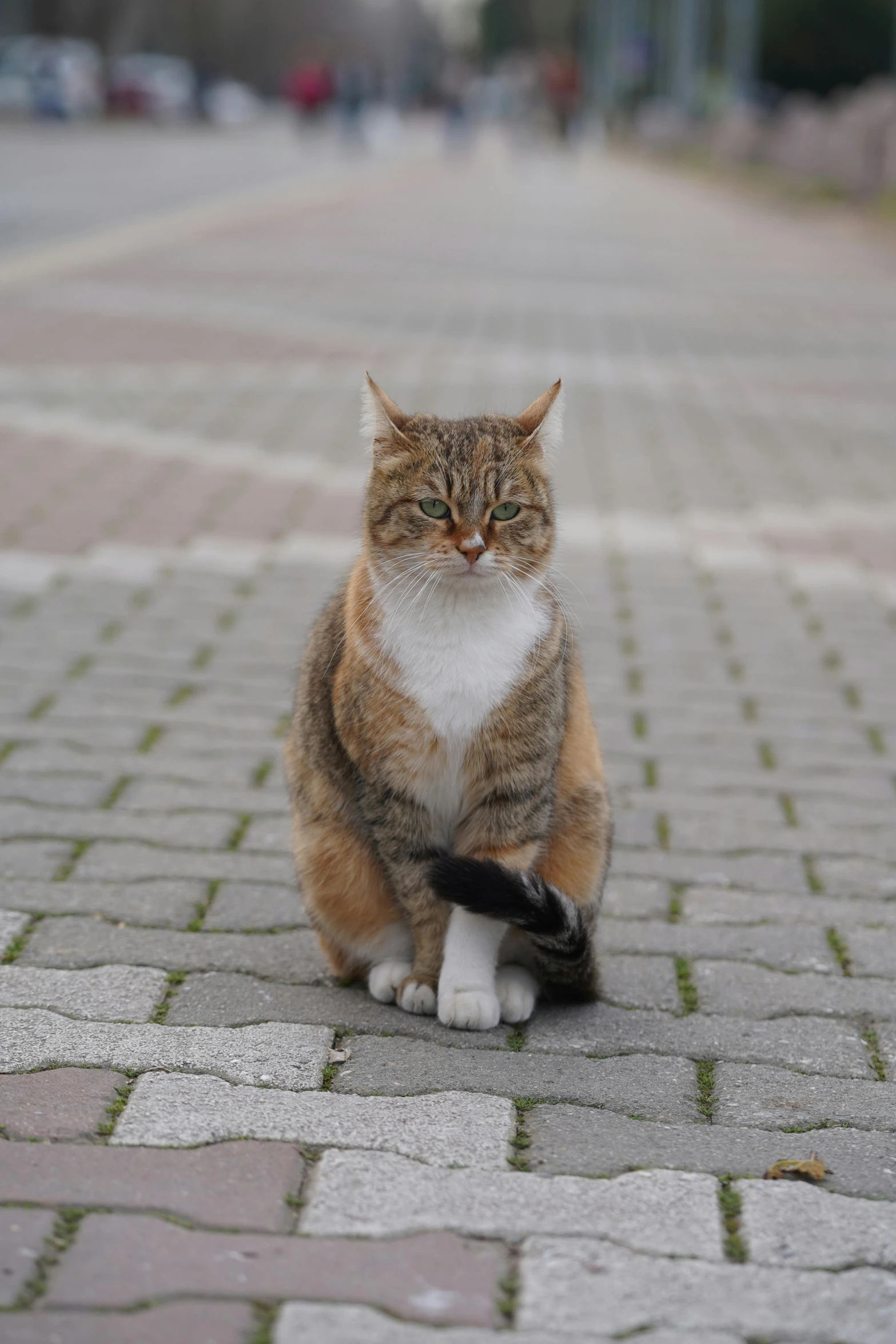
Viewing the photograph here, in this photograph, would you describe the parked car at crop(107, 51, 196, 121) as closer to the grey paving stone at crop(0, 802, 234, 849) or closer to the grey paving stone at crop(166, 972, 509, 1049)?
the grey paving stone at crop(0, 802, 234, 849)

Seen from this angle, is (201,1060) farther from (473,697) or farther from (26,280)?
(26,280)

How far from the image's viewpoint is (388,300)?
14633mm

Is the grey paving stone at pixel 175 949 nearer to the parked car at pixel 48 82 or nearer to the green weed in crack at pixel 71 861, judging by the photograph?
the green weed in crack at pixel 71 861

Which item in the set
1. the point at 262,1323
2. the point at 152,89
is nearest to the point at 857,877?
the point at 262,1323

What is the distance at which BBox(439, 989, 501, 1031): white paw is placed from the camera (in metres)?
3.12

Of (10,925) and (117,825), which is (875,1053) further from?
(117,825)

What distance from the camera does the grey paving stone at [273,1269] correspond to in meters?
2.21

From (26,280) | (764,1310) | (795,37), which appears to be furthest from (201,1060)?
(795,37)

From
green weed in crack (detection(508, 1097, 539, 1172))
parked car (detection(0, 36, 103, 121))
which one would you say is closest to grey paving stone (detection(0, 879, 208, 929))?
green weed in crack (detection(508, 1097, 539, 1172))

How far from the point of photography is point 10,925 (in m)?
3.53

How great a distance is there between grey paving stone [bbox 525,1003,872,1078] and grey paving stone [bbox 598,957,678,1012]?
0.15ft

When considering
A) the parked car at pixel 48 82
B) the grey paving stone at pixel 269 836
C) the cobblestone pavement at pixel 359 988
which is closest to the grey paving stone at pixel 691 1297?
the cobblestone pavement at pixel 359 988

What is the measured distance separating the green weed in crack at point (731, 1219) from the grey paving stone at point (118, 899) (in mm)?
1467

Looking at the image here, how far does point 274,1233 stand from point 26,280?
12916 millimetres
